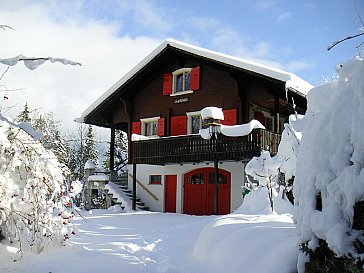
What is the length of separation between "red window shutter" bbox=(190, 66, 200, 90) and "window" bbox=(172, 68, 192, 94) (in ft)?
1.47

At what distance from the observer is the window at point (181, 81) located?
58.2 ft

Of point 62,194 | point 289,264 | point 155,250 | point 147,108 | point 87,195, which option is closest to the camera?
point 289,264

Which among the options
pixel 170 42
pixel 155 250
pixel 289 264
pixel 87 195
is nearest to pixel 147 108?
pixel 170 42

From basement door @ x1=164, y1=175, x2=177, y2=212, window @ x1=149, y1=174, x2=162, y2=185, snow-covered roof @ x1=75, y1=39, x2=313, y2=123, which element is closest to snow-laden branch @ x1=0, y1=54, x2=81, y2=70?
snow-covered roof @ x1=75, y1=39, x2=313, y2=123

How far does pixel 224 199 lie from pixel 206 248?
32.5 feet

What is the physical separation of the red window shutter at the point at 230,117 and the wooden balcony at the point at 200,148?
1.51 metres

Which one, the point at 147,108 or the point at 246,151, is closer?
the point at 246,151

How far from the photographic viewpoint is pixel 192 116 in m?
17.3

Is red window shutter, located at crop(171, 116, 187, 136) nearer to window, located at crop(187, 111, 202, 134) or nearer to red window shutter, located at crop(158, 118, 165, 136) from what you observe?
window, located at crop(187, 111, 202, 134)

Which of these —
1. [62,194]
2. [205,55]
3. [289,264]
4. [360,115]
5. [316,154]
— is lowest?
[289,264]

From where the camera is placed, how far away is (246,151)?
44.5 ft

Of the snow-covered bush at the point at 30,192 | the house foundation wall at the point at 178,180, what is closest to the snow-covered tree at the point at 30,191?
the snow-covered bush at the point at 30,192

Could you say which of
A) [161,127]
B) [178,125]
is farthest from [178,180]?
[161,127]

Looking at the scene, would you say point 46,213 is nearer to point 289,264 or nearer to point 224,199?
point 289,264
